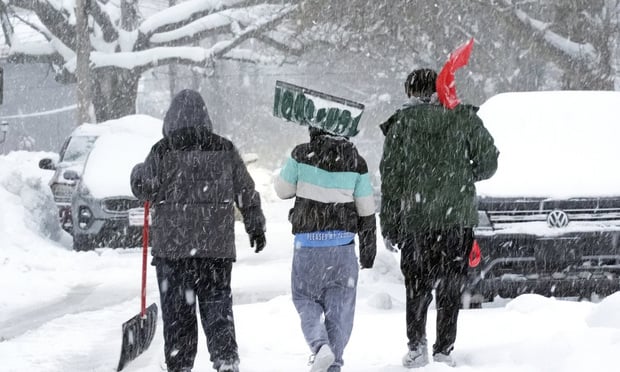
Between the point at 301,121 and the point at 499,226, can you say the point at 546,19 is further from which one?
the point at 301,121

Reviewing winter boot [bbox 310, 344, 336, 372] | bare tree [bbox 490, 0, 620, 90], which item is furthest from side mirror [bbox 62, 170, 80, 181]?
bare tree [bbox 490, 0, 620, 90]

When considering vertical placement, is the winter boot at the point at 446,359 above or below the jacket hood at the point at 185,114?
below

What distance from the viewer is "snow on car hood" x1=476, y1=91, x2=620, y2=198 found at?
26.7 feet

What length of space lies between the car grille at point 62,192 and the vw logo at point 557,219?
908 centimetres

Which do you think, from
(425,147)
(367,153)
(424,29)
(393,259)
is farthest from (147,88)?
(425,147)

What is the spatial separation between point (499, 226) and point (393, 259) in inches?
115

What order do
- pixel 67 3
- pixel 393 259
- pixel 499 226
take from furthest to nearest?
pixel 67 3, pixel 393 259, pixel 499 226

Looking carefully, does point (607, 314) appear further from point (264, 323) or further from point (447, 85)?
point (264, 323)

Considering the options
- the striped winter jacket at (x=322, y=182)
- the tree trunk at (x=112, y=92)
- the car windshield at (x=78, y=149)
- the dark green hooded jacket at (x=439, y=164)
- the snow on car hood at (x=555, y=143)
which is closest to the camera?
the striped winter jacket at (x=322, y=182)

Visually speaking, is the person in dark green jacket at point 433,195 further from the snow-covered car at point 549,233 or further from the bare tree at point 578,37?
the bare tree at point 578,37

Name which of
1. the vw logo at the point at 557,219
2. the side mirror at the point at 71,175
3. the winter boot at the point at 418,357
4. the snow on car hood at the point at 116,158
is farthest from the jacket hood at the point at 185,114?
the side mirror at the point at 71,175

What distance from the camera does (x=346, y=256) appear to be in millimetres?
5629

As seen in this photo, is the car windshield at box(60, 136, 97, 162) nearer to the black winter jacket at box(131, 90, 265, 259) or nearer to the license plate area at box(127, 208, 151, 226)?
the license plate area at box(127, 208, 151, 226)

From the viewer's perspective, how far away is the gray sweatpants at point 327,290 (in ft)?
18.3
